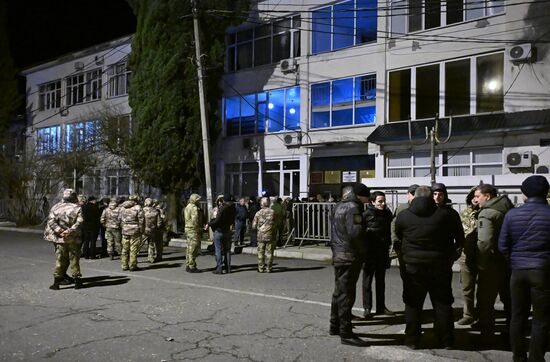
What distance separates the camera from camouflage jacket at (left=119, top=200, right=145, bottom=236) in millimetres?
11766

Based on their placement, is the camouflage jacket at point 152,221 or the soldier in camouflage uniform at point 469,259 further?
the camouflage jacket at point 152,221

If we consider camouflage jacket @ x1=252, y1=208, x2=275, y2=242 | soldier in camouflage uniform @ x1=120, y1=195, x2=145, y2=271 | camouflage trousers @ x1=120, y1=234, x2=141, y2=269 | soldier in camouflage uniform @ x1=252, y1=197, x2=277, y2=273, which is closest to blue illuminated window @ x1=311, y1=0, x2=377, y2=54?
soldier in camouflage uniform @ x1=252, y1=197, x2=277, y2=273

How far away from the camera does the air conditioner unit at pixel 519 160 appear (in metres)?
15.5

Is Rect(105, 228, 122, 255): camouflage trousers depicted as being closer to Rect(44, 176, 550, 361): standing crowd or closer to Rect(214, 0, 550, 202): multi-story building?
Rect(44, 176, 550, 361): standing crowd

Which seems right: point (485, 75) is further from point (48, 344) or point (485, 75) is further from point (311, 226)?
point (48, 344)

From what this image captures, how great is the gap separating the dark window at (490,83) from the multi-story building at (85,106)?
1566 cm

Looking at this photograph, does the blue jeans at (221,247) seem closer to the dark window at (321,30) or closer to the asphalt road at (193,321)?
the asphalt road at (193,321)

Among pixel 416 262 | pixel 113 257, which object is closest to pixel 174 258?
pixel 113 257

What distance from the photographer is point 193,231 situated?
460 inches

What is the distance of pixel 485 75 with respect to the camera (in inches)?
682

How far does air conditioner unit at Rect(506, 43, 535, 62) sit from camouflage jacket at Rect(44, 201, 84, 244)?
1378 centimetres

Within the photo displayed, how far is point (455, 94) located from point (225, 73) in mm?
11302

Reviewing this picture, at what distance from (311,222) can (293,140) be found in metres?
6.52

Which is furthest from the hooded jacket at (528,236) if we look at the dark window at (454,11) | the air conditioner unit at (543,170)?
the dark window at (454,11)
